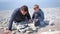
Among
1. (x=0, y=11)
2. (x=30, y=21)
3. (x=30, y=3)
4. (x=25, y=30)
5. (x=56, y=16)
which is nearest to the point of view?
(x=25, y=30)

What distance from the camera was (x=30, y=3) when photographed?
5.59m

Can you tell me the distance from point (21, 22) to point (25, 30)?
0.24 metres

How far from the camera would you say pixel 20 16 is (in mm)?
3352

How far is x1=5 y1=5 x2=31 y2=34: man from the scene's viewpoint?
310 cm

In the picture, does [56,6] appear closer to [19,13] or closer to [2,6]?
[2,6]

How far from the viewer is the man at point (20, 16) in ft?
10.2

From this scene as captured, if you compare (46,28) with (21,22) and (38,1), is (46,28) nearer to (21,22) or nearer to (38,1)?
(21,22)

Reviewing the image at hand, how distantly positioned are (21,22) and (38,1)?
2.40 m

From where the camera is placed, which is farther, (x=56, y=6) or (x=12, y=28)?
(x=56, y=6)

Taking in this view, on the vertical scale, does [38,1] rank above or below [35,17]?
above

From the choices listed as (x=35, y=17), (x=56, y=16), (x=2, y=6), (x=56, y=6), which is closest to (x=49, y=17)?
(x=56, y=16)

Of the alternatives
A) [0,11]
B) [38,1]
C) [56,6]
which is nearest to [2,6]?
[0,11]

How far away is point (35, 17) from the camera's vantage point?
364 centimetres

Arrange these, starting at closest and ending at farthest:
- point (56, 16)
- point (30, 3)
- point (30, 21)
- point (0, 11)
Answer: point (30, 21) → point (56, 16) → point (0, 11) → point (30, 3)
